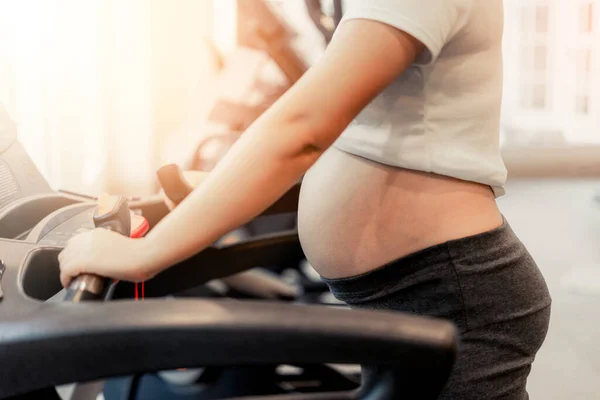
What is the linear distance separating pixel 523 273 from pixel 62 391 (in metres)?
0.59

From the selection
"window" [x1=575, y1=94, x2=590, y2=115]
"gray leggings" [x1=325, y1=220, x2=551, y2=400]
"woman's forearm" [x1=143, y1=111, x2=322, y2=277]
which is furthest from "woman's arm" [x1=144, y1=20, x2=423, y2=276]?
"window" [x1=575, y1=94, x2=590, y2=115]

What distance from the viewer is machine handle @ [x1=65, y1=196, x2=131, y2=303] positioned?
0.56 meters

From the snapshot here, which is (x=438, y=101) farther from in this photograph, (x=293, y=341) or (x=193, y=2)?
(x=193, y=2)

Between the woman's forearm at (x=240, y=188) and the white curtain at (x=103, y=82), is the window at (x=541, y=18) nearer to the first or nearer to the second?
the white curtain at (x=103, y=82)

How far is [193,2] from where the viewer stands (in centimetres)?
194

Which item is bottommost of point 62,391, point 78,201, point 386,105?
point 62,391

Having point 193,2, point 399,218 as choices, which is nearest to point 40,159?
point 193,2

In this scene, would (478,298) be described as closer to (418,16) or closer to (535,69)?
(418,16)

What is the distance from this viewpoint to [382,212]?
707mm

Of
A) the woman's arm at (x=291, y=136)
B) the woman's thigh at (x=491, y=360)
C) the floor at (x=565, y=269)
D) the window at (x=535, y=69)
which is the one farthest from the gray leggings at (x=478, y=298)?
the window at (x=535, y=69)

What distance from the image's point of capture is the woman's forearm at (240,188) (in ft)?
1.83

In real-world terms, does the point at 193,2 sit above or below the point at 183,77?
above

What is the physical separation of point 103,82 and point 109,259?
126 centimetres

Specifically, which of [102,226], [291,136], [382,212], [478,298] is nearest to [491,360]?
[478,298]
